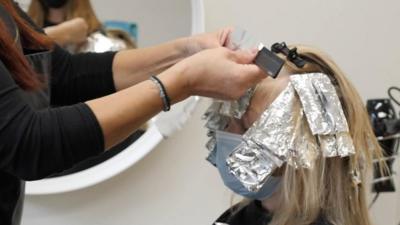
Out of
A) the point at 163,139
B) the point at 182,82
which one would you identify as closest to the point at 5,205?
the point at 182,82

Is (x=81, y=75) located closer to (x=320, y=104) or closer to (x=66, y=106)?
(x=66, y=106)

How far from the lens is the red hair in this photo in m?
0.75

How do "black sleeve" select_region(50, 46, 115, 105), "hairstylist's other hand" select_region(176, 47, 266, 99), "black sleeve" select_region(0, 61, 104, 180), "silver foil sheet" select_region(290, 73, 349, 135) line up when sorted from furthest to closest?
"black sleeve" select_region(50, 46, 115, 105) < "silver foil sheet" select_region(290, 73, 349, 135) < "hairstylist's other hand" select_region(176, 47, 266, 99) < "black sleeve" select_region(0, 61, 104, 180)

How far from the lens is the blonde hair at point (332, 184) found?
Answer: 98 cm

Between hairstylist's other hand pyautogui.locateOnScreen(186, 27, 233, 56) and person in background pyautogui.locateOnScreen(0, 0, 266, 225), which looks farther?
hairstylist's other hand pyautogui.locateOnScreen(186, 27, 233, 56)

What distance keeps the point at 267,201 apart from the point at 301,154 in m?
0.21

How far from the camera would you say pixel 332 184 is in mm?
999

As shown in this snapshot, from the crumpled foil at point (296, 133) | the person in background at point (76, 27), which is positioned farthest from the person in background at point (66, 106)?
the person in background at point (76, 27)

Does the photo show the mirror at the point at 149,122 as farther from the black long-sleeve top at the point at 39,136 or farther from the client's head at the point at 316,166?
the black long-sleeve top at the point at 39,136

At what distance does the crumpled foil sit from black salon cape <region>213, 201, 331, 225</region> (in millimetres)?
197

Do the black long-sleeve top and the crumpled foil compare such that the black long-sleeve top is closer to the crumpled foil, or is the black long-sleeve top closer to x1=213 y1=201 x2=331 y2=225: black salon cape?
the crumpled foil

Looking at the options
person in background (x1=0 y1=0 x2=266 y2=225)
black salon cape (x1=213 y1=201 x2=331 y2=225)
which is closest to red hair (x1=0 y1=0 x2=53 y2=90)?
person in background (x1=0 y1=0 x2=266 y2=225)

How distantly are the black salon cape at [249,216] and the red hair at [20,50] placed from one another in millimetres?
554

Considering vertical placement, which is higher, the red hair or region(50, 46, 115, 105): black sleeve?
the red hair
